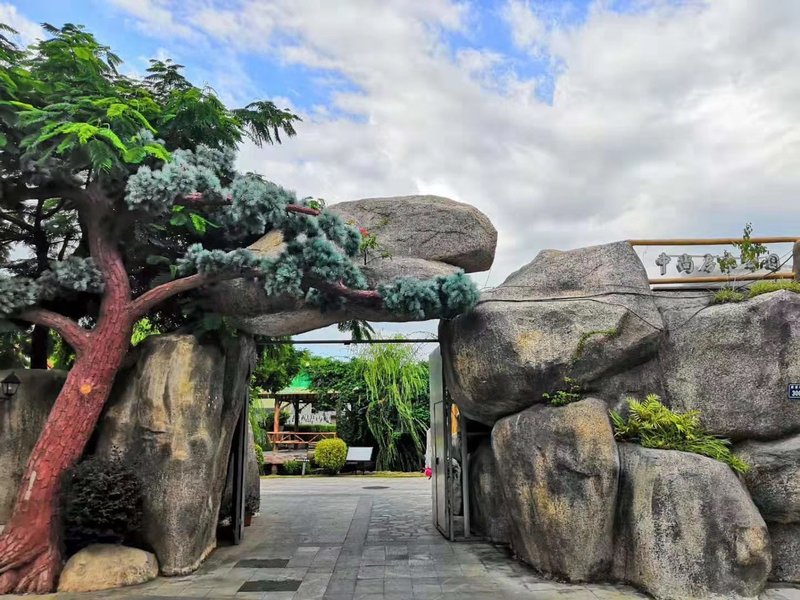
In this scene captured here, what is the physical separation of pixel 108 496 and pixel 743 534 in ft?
23.0

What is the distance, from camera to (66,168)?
735 centimetres

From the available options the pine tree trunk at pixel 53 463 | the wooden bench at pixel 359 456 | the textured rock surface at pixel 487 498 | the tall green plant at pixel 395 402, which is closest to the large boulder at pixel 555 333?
the textured rock surface at pixel 487 498

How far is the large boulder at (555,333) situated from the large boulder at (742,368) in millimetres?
534

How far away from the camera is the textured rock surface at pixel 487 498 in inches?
381

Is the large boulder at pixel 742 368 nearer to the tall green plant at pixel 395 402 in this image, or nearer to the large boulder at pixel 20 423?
the large boulder at pixel 20 423

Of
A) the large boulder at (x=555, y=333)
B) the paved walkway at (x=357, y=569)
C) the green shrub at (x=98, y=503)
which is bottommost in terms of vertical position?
the paved walkway at (x=357, y=569)

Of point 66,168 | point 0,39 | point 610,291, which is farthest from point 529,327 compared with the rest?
point 0,39

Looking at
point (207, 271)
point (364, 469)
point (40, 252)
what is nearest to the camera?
point (207, 271)

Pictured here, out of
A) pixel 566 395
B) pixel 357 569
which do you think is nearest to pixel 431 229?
pixel 566 395

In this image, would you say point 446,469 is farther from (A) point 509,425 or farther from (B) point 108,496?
(B) point 108,496

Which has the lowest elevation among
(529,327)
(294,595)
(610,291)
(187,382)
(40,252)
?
(294,595)

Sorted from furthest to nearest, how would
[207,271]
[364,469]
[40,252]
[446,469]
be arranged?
[364,469] < [446,469] < [40,252] < [207,271]

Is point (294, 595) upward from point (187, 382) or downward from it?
downward

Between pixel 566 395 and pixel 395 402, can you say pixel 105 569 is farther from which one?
pixel 395 402
